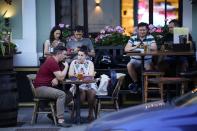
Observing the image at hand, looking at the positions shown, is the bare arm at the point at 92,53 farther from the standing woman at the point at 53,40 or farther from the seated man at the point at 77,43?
the standing woman at the point at 53,40

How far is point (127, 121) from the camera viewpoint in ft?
16.9

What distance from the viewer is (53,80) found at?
33.6ft

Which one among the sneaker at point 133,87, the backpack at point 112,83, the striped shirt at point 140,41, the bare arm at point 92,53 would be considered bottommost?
the sneaker at point 133,87

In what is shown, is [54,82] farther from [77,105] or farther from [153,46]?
[153,46]

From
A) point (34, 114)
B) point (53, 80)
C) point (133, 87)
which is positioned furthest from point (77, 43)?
point (34, 114)

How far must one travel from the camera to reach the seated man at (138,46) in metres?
11.6

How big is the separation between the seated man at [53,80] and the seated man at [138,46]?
6.04 feet

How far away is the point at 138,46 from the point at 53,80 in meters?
2.21

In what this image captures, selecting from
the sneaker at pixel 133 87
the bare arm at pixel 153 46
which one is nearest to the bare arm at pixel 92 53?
the sneaker at pixel 133 87

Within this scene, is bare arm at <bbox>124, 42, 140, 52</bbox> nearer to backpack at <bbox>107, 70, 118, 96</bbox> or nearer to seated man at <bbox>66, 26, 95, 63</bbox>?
seated man at <bbox>66, 26, 95, 63</bbox>

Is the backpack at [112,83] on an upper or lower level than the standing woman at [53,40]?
lower

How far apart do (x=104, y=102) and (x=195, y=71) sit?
205 cm

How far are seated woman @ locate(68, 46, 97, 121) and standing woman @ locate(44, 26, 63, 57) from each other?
4.79ft

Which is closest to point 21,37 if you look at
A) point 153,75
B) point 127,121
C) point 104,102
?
point 104,102
